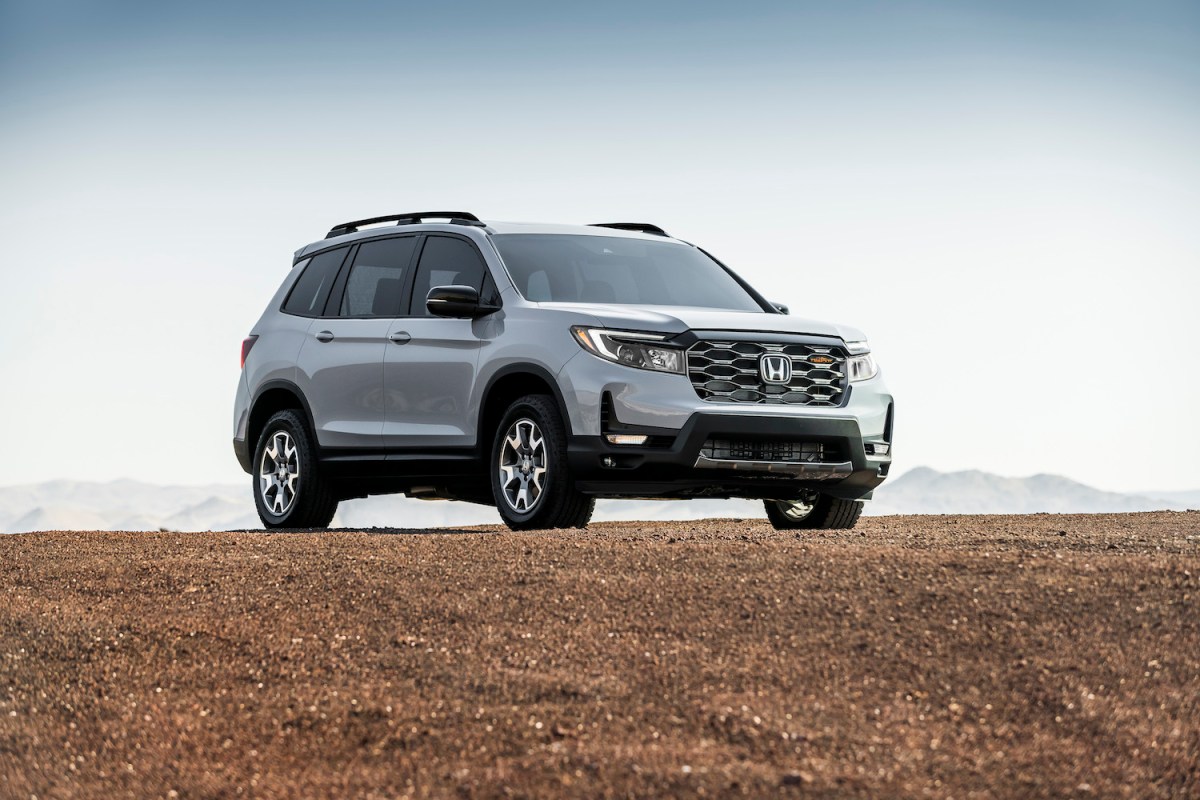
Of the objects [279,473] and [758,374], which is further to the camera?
[279,473]

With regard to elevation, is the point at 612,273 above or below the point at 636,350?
above

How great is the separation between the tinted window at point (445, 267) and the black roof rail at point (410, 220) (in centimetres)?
24

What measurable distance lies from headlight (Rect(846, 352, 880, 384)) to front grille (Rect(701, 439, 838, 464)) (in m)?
0.56

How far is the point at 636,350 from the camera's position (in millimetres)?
10078

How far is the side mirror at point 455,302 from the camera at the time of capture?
1070 centimetres

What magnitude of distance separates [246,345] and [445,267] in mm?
2615

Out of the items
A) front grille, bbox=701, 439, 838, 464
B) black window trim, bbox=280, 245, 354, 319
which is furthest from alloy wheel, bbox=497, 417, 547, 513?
black window trim, bbox=280, 245, 354, 319

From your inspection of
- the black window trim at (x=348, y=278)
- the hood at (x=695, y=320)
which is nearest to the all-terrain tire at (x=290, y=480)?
the black window trim at (x=348, y=278)

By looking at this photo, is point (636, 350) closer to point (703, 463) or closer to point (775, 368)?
point (703, 463)

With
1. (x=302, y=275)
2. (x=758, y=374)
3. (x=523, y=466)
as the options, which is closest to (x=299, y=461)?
(x=302, y=275)

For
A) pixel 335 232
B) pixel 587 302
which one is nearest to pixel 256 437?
pixel 335 232

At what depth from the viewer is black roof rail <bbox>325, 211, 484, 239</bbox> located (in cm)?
1195

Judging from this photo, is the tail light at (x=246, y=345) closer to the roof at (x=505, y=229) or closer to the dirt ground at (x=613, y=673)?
the roof at (x=505, y=229)

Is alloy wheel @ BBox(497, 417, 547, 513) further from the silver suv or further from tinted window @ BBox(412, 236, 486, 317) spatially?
tinted window @ BBox(412, 236, 486, 317)
